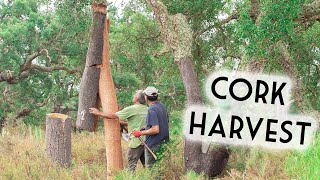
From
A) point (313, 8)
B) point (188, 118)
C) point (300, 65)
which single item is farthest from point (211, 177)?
point (300, 65)

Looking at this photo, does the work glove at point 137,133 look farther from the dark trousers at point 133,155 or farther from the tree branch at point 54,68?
the tree branch at point 54,68

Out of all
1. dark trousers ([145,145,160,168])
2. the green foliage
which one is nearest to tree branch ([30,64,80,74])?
dark trousers ([145,145,160,168])

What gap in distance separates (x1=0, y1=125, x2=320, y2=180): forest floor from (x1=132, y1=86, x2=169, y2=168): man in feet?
0.89

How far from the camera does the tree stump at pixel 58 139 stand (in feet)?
31.7

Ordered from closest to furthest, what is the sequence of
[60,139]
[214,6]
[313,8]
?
[60,139] < [313,8] < [214,6]

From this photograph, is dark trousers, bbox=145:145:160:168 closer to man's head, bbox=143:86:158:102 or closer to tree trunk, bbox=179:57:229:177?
man's head, bbox=143:86:158:102

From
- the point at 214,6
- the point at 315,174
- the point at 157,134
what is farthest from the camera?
the point at 214,6

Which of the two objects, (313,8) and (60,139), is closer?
(60,139)

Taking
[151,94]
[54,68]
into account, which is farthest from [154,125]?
[54,68]

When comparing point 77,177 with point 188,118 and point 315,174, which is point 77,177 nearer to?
point 188,118

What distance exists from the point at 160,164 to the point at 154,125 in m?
0.85

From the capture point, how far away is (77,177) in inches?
334

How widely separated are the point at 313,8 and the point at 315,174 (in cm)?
541

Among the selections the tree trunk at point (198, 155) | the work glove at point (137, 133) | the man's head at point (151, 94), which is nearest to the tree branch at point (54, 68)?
the tree trunk at point (198, 155)
